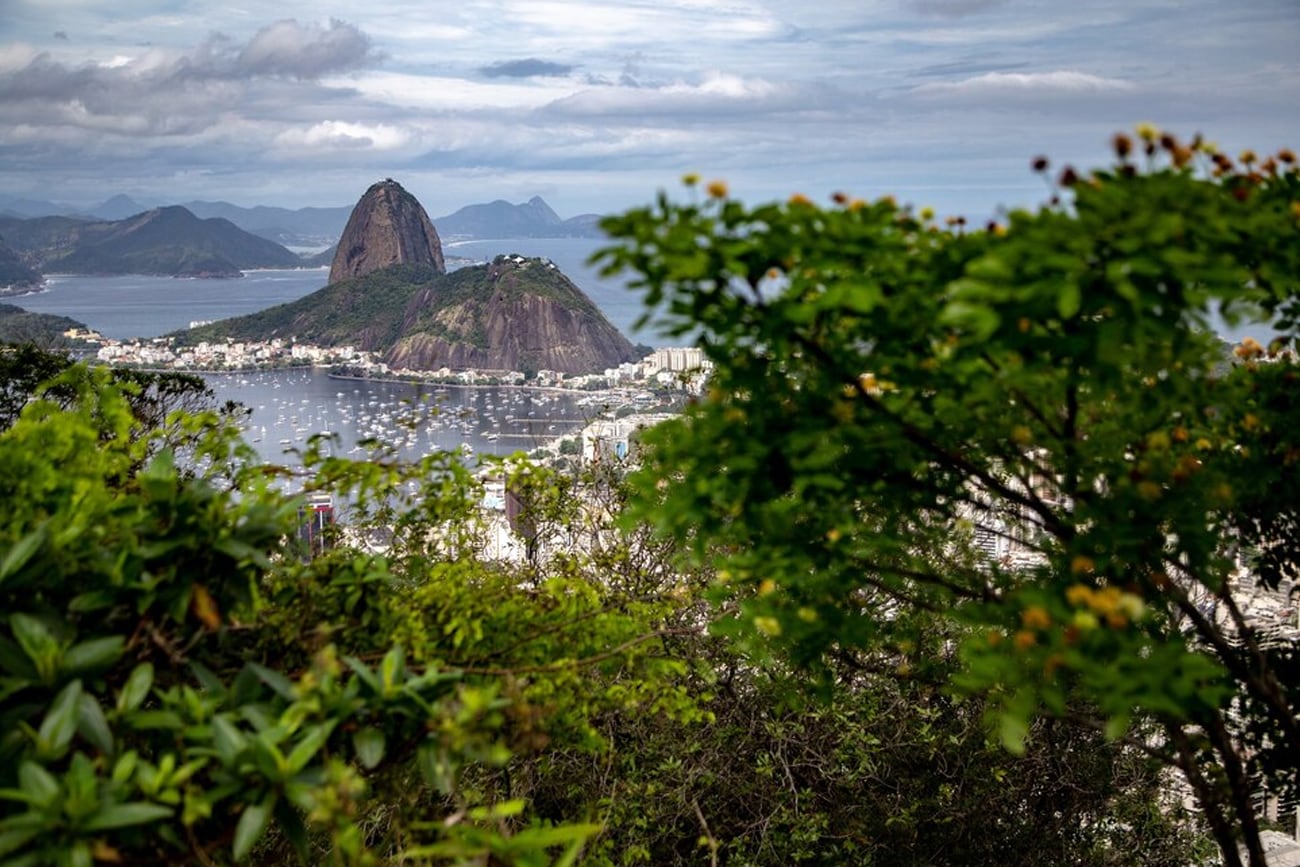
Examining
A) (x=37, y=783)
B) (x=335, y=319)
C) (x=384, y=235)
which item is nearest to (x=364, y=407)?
(x=335, y=319)

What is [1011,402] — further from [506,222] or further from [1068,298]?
[506,222]

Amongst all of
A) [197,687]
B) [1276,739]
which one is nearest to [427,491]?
[197,687]

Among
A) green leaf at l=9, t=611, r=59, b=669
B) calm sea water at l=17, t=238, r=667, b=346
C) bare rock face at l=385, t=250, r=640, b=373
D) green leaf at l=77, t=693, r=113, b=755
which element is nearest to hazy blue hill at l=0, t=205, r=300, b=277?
calm sea water at l=17, t=238, r=667, b=346

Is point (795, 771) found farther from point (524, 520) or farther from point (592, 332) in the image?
point (592, 332)

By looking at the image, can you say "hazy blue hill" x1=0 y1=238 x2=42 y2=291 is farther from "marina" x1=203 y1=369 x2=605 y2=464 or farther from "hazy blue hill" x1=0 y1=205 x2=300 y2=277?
"marina" x1=203 y1=369 x2=605 y2=464

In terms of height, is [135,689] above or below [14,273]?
below

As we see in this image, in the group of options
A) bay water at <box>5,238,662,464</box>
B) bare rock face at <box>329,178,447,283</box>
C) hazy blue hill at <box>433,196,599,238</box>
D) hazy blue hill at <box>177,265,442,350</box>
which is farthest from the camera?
hazy blue hill at <box>433,196,599,238</box>

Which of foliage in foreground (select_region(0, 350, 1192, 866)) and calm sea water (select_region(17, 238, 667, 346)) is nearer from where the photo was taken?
foliage in foreground (select_region(0, 350, 1192, 866))
